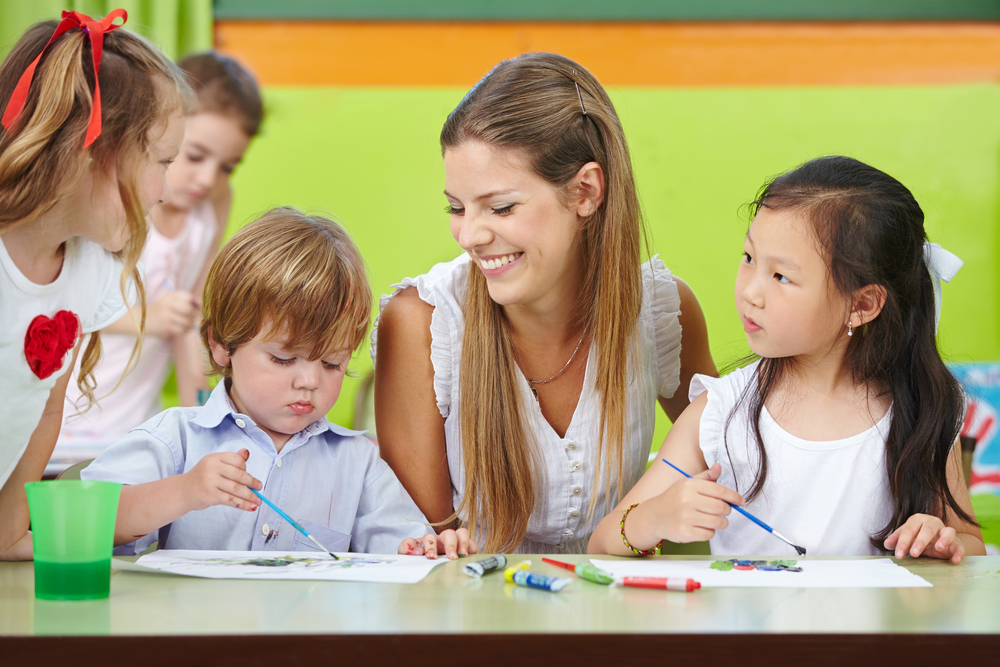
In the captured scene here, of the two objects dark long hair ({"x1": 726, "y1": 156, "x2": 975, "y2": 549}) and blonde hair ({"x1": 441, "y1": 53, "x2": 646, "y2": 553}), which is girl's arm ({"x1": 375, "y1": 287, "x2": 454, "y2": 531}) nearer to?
blonde hair ({"x1": 441, "y1": 53, "x2": 646, "y2": 553})

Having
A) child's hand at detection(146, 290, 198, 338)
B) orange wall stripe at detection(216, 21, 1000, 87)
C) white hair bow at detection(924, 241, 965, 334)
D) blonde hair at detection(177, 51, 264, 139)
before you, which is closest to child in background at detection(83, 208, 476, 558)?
white hair bow at detection(924, 241, 965, 334)

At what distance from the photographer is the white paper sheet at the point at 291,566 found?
0.82m

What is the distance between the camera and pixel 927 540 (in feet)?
3.20

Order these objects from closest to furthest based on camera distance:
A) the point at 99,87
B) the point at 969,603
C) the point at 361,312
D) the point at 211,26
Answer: the point at 969,603
the point at 99,87
the point at 361,312
the point at 211,26

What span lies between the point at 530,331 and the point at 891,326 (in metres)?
0.54

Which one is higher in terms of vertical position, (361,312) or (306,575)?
(361,312)

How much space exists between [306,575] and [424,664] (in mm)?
238

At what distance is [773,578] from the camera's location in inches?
33.3

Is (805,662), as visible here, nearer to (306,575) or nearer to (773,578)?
(773,578)

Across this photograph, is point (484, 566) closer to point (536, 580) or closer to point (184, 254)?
point (536, 580)

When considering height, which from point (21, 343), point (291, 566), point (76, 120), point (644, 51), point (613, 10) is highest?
point (613, 10)

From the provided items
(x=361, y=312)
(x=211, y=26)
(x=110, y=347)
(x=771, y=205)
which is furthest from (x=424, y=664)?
(x=211, y=26)

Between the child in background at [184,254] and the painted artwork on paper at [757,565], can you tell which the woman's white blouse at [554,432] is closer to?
the painted artwork on paper at [757,565]

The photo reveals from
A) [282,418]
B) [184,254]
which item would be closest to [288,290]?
[282,418]
